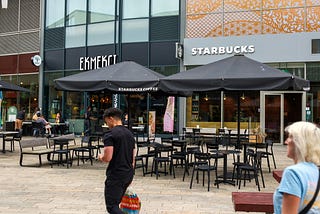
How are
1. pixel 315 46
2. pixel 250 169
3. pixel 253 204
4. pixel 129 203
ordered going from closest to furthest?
pixel 253 204
pixel 129 203
pixel 250 169
pixel 315 46

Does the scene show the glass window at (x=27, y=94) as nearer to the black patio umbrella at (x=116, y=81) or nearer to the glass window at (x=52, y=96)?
the glass window at (x=52, y=96)

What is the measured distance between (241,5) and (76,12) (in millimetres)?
9190

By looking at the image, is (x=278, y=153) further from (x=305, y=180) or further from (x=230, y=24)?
(x=305, y=180)

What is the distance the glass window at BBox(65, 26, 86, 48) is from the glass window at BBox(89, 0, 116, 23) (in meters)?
0.81

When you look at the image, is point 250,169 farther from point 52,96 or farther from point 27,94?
point 27,94

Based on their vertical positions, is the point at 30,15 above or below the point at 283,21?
above

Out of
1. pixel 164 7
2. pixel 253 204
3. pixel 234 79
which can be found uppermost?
pixel 164 7

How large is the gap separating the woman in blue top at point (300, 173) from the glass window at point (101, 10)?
1915 centimetres

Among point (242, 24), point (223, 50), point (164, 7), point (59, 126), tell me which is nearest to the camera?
point (223, 50)

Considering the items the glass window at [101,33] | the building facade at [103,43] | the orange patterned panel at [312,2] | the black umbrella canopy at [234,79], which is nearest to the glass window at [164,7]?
the building facade at [103,43]

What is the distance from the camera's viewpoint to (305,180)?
7.62ft

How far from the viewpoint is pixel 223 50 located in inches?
710

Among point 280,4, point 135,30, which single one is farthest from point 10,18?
point 280,4

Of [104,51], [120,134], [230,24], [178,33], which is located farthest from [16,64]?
[120,134]
